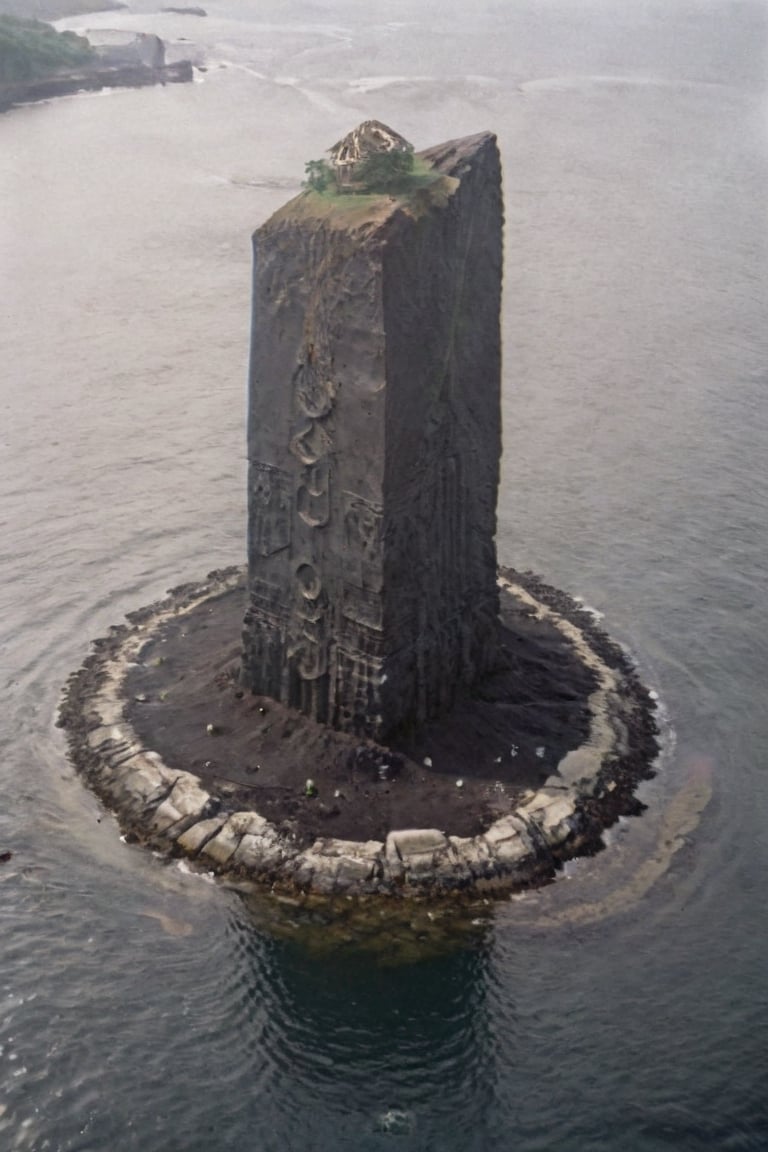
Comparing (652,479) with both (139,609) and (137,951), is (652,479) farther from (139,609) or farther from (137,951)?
(137,951)

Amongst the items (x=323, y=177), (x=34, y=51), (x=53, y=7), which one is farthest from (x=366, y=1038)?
(x=53, y=7)

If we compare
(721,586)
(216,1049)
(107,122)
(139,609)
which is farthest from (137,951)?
(107,122)

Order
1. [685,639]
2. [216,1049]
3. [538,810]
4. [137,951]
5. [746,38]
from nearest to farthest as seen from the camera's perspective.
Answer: [216,1049] → [137,951] → [538,810] → [685,639] → [746,38]

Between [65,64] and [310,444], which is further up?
[310,444]

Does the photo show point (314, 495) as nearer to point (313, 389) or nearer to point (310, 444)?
point (310, 444)

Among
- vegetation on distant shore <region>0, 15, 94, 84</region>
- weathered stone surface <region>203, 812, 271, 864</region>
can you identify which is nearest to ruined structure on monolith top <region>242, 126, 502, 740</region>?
weathered stone surface <region>203, 812, 271, 864</region>

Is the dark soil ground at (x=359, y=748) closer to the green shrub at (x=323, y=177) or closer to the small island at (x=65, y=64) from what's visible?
the green shrub at (x=323, y=177)

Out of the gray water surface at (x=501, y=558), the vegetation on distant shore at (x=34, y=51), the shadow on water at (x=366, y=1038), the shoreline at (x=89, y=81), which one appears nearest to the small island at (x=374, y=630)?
the gray water surface at (x=501, y=558)

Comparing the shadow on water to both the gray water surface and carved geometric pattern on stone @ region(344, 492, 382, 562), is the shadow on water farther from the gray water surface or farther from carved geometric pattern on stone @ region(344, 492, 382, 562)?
carved geometric pattern on stone @ region(344, 492, 382, 562)
